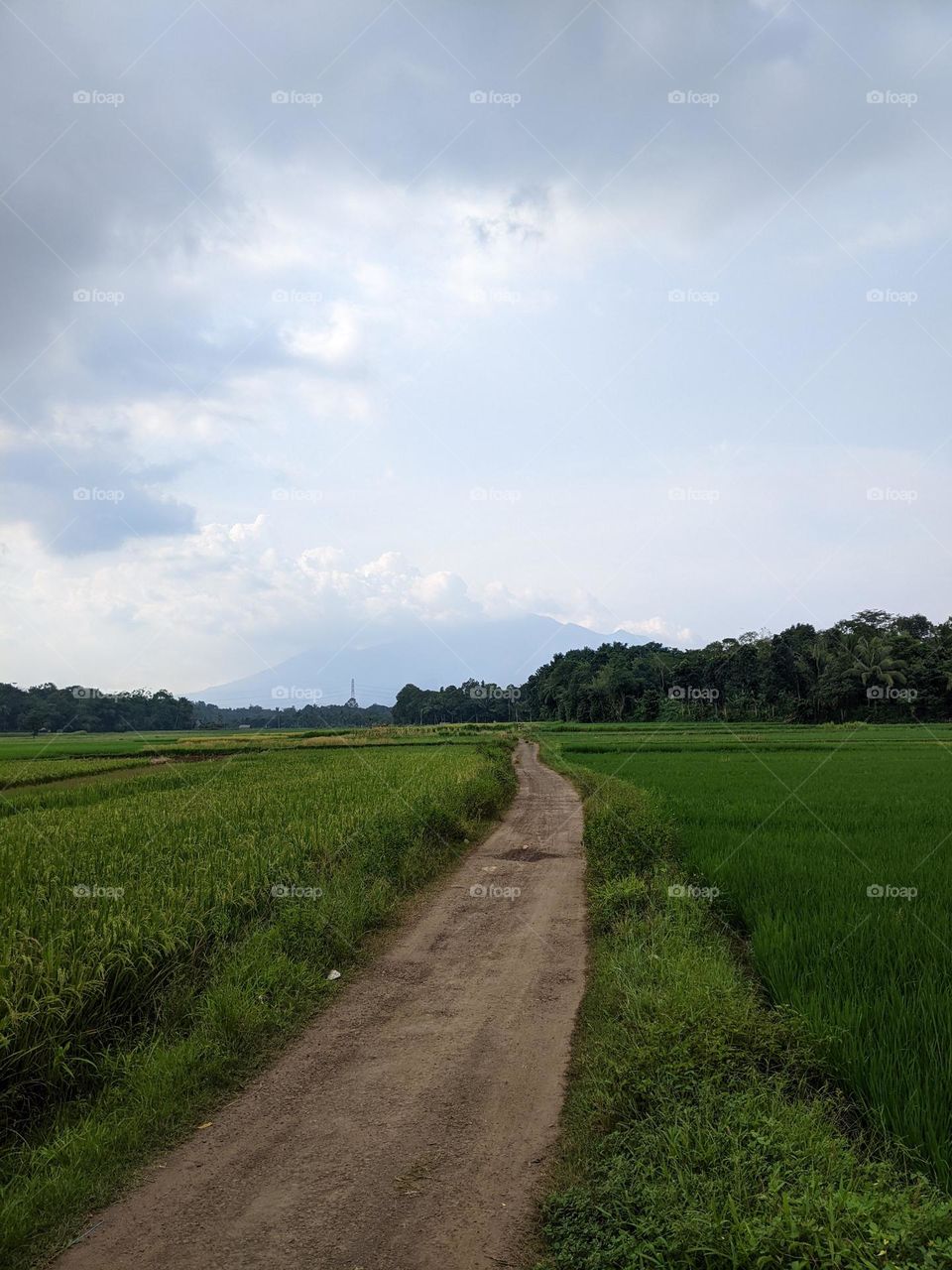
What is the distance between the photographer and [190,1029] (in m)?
5.52

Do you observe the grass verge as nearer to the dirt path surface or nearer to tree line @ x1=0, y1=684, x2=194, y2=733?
the dirt path surface

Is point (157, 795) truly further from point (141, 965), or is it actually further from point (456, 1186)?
point (456, 1186)

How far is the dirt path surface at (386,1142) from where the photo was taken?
11.0 feet

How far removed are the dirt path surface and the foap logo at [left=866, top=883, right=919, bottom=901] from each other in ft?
11.1

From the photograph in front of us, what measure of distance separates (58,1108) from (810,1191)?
434 cm

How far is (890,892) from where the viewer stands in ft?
26.0

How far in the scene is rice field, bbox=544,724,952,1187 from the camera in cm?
407
